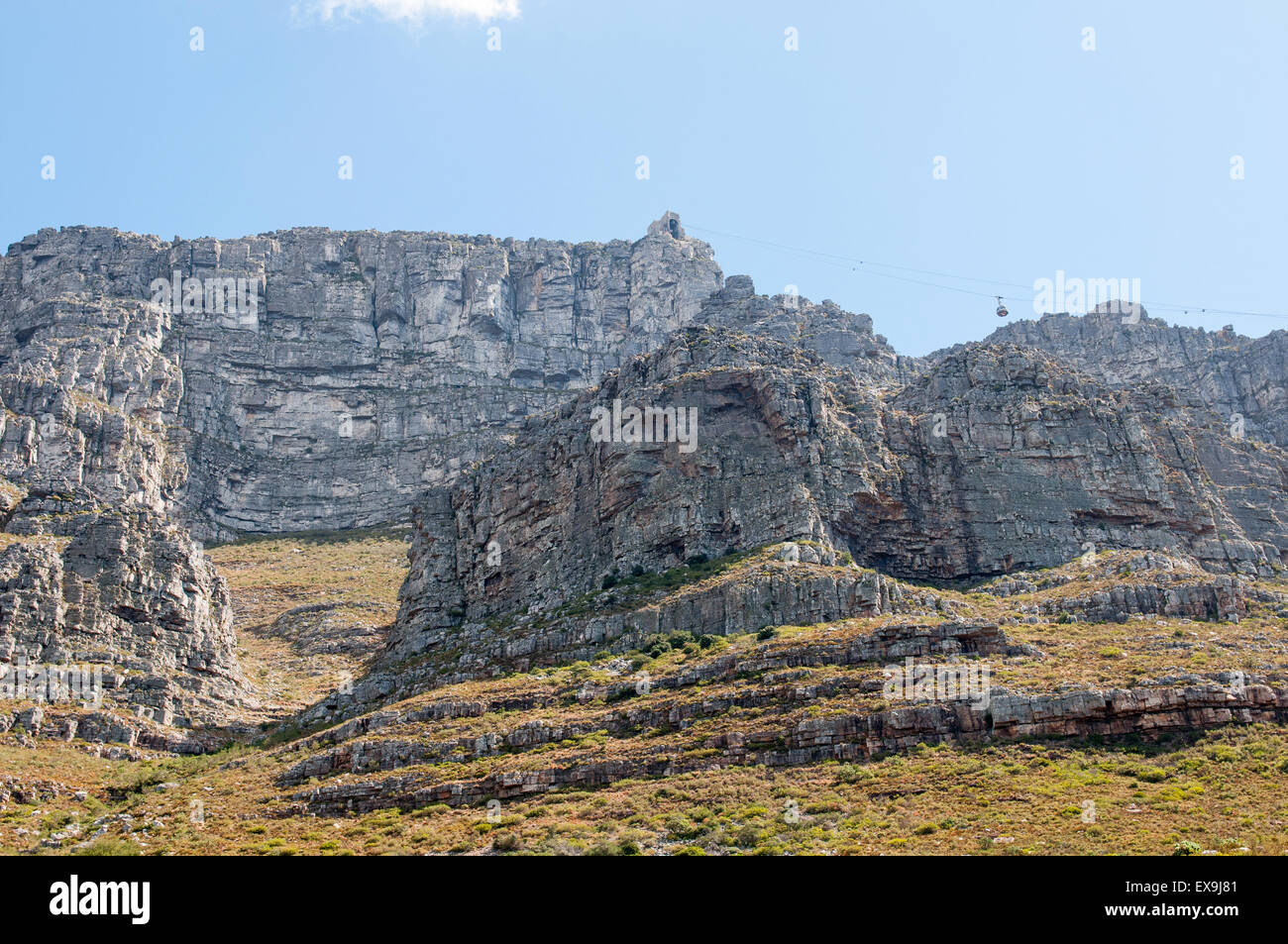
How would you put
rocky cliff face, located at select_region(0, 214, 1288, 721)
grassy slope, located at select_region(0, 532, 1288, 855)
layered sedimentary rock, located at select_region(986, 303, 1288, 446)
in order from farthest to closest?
layered sedimentary rock, located at select_region(986, 303, 1288, 446), rocky cliff face, located at select_region(0, 214, 1288, 721), grassy slope, located at select_region(0, 532, 1288, 855)

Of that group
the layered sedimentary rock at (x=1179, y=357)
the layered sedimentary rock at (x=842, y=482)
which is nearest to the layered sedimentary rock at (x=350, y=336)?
the layered sedimentary rock at (x=1179, y=357)

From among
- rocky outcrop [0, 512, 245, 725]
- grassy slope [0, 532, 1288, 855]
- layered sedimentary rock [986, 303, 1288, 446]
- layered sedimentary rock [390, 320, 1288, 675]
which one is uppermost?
layered sedimentary rock [986, 303, 1288, 446]

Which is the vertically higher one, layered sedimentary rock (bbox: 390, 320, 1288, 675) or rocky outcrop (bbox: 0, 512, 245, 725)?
layered sedimentary rock (bbox: 390, 320, 1288, 675)

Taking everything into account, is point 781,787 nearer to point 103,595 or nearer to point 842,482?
point 842,482

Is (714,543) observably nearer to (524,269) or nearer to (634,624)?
(634,624)

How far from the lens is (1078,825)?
35781mm

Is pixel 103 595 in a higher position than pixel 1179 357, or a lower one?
lower

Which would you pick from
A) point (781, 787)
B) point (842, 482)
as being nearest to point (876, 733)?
point (781, 787)

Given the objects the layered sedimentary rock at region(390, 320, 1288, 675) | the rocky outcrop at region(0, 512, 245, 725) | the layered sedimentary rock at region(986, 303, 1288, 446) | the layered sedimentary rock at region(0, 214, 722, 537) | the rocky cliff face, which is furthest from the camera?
the layered sedimentary rock at region(0, 214, 722, 537)

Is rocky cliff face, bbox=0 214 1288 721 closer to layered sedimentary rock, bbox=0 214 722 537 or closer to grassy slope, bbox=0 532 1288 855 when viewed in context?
layered sedimentary rock, bbox=0 214 722 537

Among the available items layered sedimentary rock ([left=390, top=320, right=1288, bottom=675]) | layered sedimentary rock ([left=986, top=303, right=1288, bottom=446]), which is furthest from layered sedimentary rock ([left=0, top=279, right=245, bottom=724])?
layered sedimentary rock ([left=986, top=303, right=1288, bottom=446])

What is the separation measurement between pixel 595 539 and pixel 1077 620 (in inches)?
Answer: 1236

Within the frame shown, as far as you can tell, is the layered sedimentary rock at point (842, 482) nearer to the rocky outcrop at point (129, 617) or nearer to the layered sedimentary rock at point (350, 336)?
the rocky outcrop at point (129, 617)
